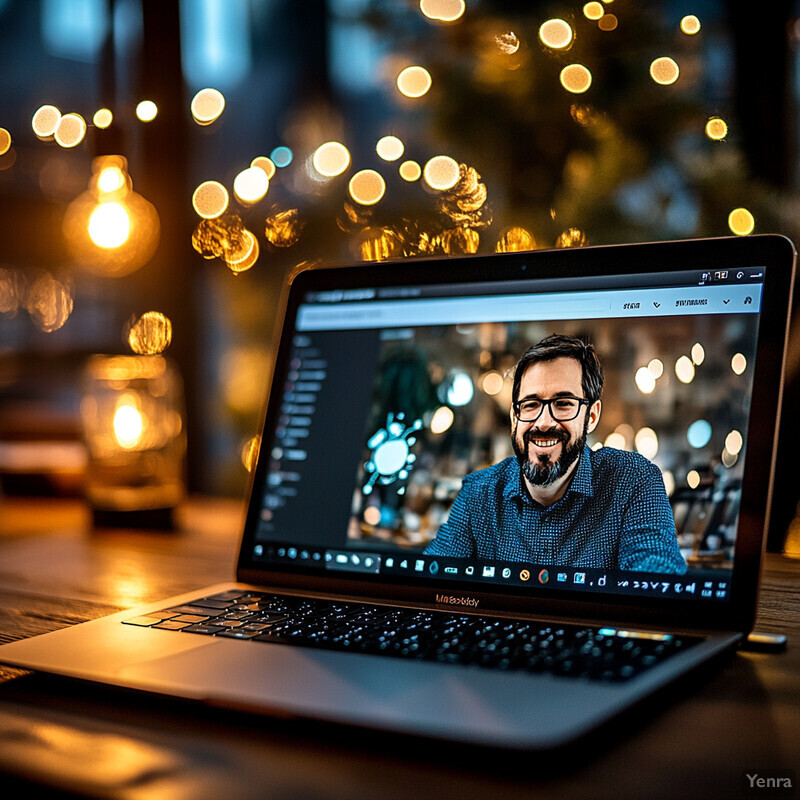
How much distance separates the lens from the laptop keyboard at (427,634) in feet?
1.47

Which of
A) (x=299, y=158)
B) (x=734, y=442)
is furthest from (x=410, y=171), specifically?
(x=734, y=442)

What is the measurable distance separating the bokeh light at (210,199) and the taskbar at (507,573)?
1.07 metres

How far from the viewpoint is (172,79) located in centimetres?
169

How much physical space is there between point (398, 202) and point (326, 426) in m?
0.72

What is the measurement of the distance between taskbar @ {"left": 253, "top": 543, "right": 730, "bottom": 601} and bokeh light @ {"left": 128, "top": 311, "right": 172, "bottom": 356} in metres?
1.21

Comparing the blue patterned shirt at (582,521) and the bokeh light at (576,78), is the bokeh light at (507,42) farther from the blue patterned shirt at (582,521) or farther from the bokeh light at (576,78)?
the blue patterned shirt at (582,521)

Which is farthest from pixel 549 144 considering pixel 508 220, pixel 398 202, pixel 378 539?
pixel 378 539

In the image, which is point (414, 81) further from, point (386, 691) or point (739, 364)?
point (386, 691)

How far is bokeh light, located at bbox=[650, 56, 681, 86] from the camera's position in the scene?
1.14 meters

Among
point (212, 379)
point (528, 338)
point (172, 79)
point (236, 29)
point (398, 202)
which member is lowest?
point (528, 338)

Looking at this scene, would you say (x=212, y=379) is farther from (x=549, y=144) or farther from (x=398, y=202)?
(x=549, y=144)

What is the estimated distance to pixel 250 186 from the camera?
1602mm

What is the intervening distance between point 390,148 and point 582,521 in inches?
41.9

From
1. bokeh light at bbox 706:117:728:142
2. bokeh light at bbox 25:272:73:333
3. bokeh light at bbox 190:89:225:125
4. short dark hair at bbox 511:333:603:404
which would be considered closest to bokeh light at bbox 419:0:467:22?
bokeh light at bbox 706:117:728:142
